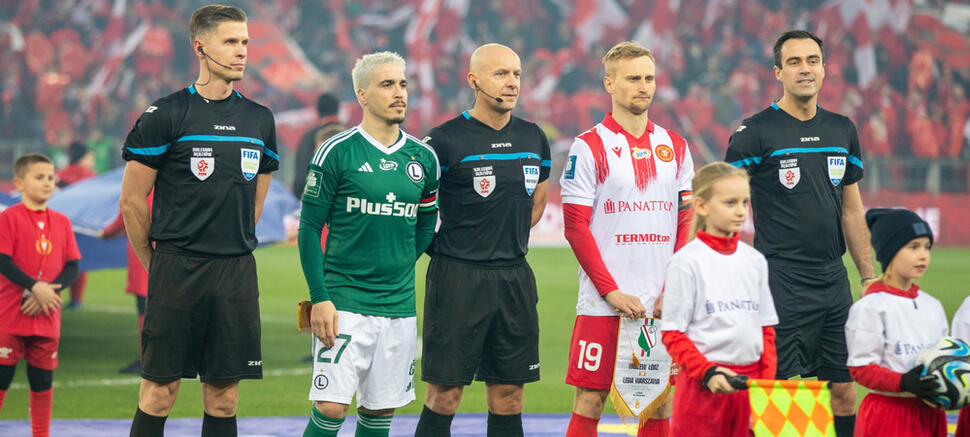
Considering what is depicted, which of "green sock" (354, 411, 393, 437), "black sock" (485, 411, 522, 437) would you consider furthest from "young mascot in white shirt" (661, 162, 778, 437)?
"green sock" (354, 411, 393, 437)

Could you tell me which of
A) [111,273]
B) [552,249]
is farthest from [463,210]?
[552,249]

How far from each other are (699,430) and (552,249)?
20.3 metres

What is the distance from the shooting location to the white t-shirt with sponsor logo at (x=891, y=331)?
4.27m

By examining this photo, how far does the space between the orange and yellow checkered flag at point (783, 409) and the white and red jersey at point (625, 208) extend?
4.40 ft

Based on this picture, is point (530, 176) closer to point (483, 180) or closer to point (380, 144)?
point (483, 180)

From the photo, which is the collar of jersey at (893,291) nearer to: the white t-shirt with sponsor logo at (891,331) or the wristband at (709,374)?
the white t-shirt with sponsor logo at (891,331)

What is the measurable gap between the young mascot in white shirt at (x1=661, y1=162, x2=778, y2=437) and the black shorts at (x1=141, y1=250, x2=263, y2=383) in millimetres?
1899

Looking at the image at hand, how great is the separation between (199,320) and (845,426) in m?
3.29

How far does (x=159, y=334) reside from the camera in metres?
4.81

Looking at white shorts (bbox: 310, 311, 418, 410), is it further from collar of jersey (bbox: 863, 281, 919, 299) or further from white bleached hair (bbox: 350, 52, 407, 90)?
collar of jersey (bbox: 863, 281, 919, 299)

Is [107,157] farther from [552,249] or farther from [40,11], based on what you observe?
[552,249]

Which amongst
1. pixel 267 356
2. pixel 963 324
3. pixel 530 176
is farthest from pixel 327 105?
pixel 963 324

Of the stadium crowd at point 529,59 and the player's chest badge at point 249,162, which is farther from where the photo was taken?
the stadium crowd at point 529,59

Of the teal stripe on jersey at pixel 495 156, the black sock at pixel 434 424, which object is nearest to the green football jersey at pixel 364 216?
the teal stripe on jersey at pixel 495 156
